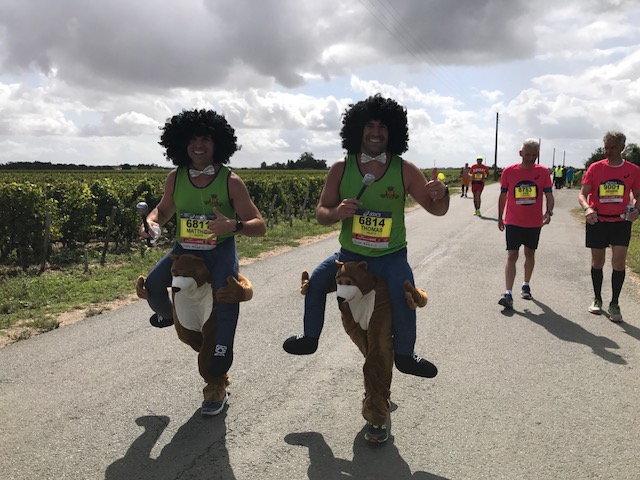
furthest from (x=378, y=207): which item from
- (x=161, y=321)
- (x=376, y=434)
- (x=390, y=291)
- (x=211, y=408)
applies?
(x=161, y=321)

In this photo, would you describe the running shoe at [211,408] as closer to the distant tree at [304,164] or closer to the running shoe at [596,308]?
the running shoe at [596,308]

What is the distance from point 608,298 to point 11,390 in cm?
670

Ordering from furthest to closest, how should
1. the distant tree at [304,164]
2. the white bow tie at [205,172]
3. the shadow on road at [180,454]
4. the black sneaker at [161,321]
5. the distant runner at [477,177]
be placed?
the distant tree at [304,164]
the distant runner at [477,177]
the black sneaker at [161,321]
the white bow tie at [205,172]
the shadow on road at [180,454]

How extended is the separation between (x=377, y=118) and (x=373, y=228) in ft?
2.32

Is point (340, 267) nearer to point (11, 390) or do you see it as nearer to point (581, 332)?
point (11, 390)

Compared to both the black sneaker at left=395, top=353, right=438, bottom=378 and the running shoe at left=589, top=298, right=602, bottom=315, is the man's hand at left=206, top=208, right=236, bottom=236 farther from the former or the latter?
the running shoe at left=589, top=298, right=602, bottom=315

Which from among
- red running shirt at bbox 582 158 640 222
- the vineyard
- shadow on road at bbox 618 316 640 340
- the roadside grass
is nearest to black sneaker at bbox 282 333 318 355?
the roadside grass

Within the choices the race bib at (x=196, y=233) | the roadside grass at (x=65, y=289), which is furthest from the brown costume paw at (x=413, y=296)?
the roadside grass at (x=65, y=289)

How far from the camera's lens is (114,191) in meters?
12.4

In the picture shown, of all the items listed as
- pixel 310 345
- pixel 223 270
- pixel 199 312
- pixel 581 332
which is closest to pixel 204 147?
pixel 223 270

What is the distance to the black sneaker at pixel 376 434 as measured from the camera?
304 cm

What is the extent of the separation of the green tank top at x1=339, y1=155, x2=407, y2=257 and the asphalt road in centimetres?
120

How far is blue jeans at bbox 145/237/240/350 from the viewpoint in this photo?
10.9 feet

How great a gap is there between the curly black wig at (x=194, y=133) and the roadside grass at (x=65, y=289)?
281 centimetres
